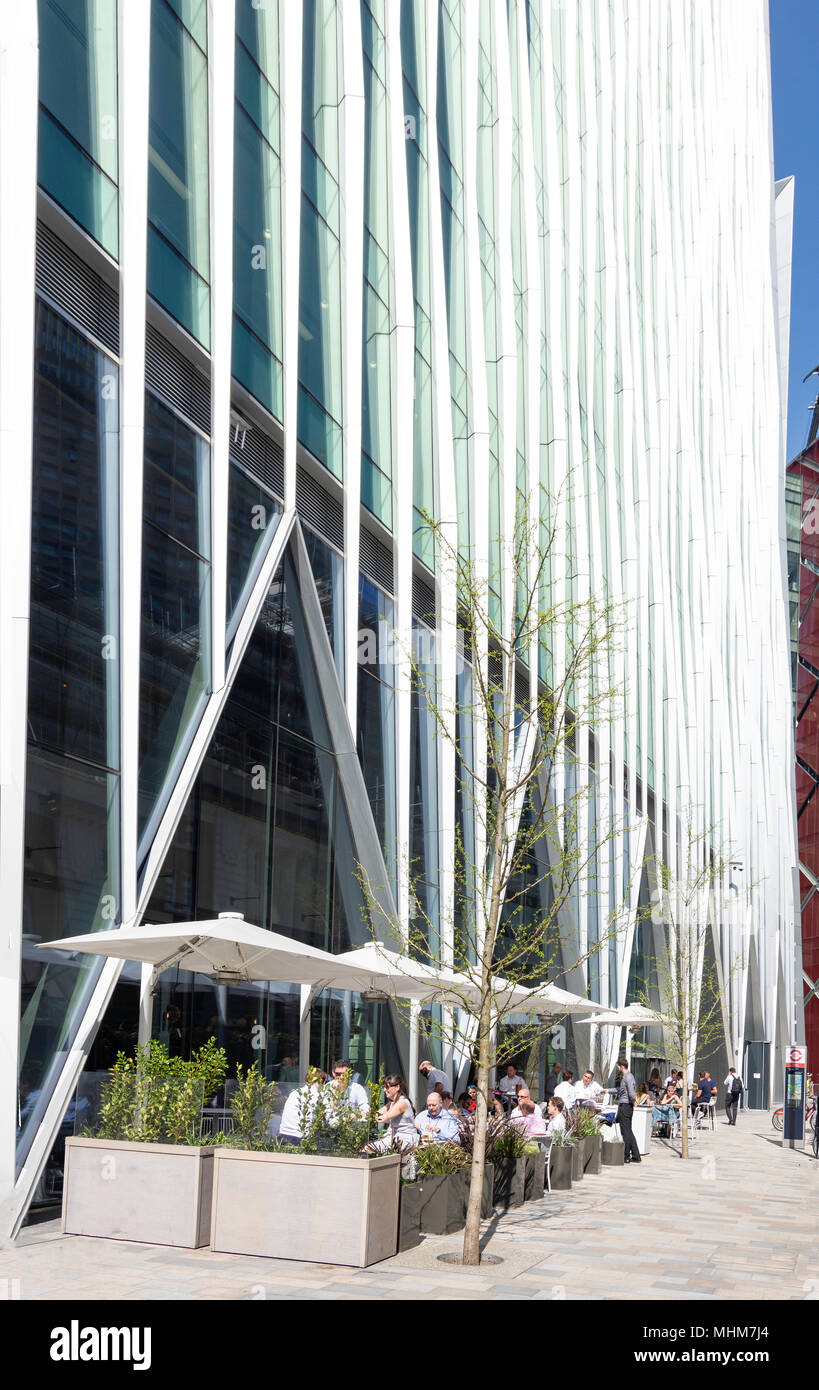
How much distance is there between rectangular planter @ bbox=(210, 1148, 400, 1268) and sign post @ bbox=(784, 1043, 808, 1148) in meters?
20.8

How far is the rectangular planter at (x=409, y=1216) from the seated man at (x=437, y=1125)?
121 cm

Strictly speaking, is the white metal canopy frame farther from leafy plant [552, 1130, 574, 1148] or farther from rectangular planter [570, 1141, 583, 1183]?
rectangular planter [570, 1141, 583, 1183]

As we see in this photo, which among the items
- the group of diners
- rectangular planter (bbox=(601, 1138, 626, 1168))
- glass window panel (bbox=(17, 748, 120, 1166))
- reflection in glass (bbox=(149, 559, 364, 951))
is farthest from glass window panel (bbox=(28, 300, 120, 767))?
rectangular planter (bbox=(601, 1138, 626, 1168))

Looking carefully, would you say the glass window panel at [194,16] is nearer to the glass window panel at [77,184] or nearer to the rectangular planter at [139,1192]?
the glass window panel at [77,184]

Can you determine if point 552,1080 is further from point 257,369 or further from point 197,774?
point 257,369

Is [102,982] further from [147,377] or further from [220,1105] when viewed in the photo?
[147,377]

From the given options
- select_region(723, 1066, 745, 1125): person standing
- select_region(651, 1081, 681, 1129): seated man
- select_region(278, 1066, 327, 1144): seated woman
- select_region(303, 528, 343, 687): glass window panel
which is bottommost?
select_region(723, 1066, 745, 1125): person standing

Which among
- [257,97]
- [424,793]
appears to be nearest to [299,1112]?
[424,793]

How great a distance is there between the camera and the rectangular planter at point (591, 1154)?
1941cm

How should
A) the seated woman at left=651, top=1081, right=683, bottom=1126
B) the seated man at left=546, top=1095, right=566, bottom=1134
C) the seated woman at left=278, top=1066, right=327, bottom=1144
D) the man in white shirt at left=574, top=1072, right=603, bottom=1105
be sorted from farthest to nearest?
1. the seated woman at left=651, top=1081, right=683, bottom=1126
2. the man in white shirt at left=574, top=1072, right=603, bottom=1105
3. the seated man at left=546, top=1095, right=566, bottom=1134
4. the seated woman at left=278, top=1066, right=327, bottom=1144

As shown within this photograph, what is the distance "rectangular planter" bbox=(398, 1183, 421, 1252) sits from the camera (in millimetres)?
11304

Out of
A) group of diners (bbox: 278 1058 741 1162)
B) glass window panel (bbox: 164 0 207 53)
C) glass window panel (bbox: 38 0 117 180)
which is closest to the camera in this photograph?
group of diners (bbox: 278 1058 741 1162)

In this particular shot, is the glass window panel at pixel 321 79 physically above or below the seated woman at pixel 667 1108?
above

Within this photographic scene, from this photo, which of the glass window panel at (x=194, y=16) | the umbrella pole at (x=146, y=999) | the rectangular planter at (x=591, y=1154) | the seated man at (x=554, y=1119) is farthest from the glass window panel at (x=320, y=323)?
the rectangular planter at (x=591, y=1154)
